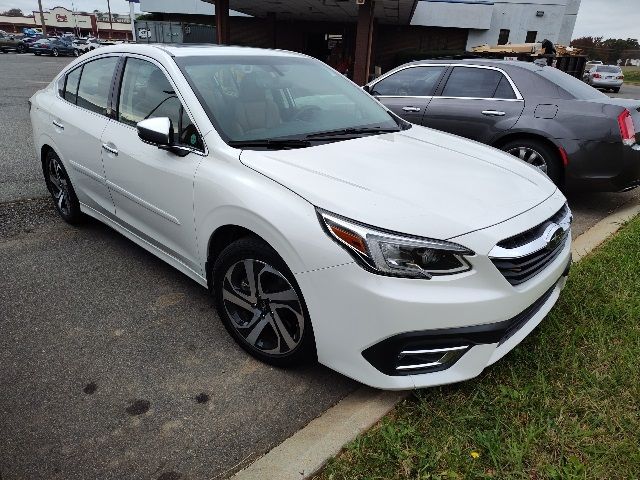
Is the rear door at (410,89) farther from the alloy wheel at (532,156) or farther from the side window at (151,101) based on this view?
the side window at (151,101)

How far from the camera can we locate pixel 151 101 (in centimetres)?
319

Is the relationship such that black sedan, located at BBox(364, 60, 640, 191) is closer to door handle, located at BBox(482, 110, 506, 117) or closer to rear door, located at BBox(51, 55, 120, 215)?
door handle, located at BBox(482, 110, 506, 117)

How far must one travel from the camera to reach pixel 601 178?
497cm

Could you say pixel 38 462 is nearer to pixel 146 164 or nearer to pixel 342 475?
pixel 342 475

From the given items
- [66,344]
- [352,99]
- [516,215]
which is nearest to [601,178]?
[352,99]

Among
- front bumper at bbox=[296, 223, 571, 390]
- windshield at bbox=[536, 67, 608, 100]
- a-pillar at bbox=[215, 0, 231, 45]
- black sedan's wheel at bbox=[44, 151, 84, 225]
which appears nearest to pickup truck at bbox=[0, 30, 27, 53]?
a-pillar at bbox=[215, 0, 231, 45]

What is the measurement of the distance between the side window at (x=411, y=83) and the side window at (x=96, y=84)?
12.6 feet

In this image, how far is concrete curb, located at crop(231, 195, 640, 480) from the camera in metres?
2.01

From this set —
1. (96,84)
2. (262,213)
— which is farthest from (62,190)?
(262,213)

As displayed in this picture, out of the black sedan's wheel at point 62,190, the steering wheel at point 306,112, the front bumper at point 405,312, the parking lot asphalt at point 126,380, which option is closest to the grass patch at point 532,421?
the front bumper at point 405,312

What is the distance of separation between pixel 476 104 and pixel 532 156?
0.93m

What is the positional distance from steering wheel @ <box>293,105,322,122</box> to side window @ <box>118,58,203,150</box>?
0.68m

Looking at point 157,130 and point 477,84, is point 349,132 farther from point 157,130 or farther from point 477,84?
point 477,84

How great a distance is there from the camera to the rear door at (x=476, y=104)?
18.0 feet
